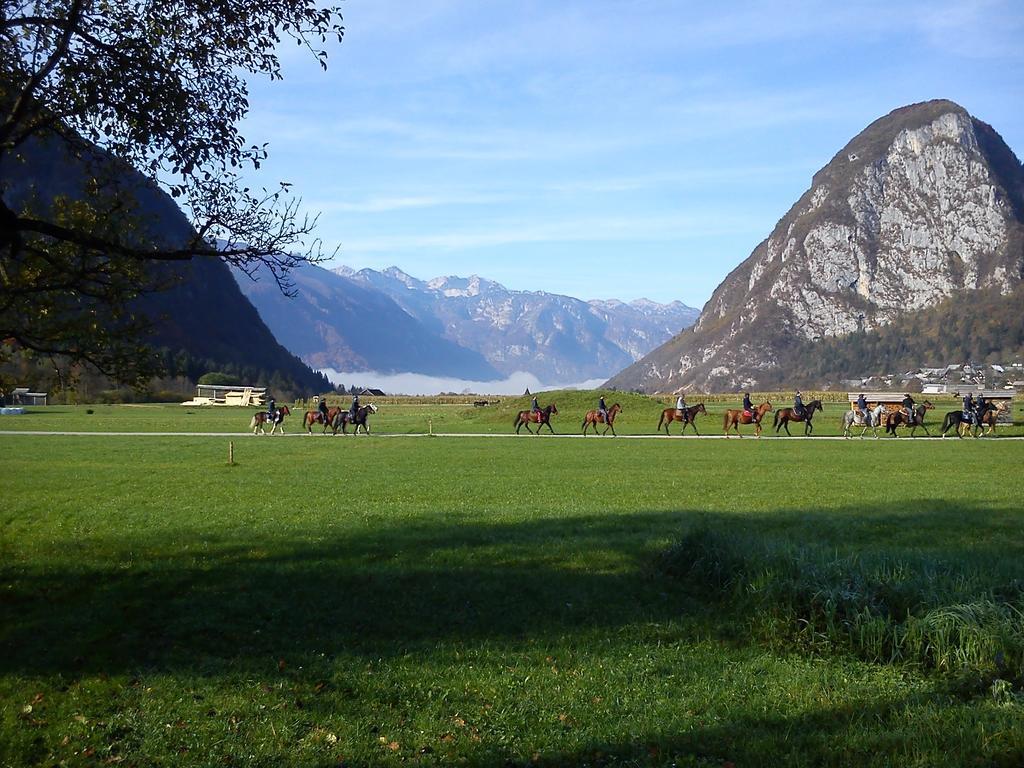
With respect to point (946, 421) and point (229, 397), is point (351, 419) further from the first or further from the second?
point (229, 397)

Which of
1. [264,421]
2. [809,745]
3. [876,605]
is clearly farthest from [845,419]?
[809,745]

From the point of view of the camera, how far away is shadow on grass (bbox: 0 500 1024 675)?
30.8ft

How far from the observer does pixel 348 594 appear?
11.1 metres

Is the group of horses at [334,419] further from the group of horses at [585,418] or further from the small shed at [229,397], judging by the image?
the small shed at [229,397]

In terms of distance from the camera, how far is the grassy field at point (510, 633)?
7.07 meters

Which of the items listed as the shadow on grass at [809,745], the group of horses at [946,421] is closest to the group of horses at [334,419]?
the group of horses at [946,421]

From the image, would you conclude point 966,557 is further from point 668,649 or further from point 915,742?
point 915,742

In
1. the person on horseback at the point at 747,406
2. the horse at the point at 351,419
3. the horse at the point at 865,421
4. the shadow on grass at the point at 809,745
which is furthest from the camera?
the horse at the point at 351,419

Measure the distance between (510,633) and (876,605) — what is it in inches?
152

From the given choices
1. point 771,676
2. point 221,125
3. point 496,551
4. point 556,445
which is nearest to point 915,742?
point 771,676

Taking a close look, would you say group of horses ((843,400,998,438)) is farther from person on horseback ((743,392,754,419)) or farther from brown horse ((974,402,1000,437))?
person on horseback ((743,392,754,419))

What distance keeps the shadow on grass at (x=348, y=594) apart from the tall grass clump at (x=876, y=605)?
1.69 ft

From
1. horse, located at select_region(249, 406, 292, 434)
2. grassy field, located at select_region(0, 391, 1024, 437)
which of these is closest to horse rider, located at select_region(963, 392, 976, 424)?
grassy field, located at select_region(0, 391, 1024, 437)

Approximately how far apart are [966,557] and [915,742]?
5829mm
